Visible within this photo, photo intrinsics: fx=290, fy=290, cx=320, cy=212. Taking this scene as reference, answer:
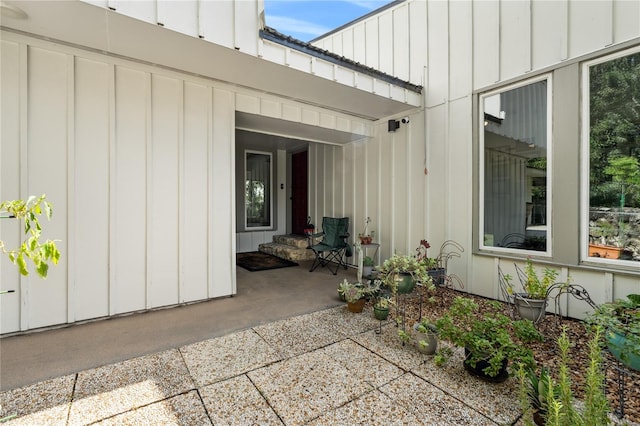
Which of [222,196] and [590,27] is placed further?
[222,196]

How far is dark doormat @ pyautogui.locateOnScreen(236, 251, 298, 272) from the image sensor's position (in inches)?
208

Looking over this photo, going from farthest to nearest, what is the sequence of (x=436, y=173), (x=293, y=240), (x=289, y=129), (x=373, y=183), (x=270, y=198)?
(x=270, y=198)
(x=293, y=240)
(x=373, y=183)
(x=289, y=129)
(x=436, y=173)

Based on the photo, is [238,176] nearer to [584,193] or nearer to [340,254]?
[340,254]

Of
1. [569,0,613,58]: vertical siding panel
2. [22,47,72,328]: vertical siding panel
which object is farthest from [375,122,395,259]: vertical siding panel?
[22,47,72,328]: vertical siding panel

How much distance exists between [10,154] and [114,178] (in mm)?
743

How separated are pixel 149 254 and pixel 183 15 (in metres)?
2.30

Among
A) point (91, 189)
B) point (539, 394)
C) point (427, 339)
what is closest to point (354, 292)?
point (427, 339)

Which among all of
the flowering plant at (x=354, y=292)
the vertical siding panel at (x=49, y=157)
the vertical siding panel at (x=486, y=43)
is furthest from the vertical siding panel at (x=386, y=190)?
the vertical siding panel at (x=49, y=157)

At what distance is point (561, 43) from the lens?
2.95 metres

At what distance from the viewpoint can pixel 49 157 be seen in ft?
8.64

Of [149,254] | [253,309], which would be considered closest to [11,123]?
[149,254]

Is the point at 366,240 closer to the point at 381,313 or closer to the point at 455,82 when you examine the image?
the point at 381,313

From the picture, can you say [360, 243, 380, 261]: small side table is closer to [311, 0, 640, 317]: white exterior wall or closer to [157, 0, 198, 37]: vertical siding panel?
[311, 0, 640, 317]: white exterior wall

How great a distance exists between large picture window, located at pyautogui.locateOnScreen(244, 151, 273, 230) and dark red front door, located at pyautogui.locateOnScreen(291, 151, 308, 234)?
563mm
